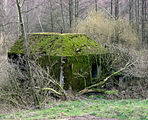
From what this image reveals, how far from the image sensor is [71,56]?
9773 mm

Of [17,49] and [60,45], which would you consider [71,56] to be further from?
[17,49]

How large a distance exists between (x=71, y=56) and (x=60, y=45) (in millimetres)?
891

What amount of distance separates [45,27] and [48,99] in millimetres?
20785

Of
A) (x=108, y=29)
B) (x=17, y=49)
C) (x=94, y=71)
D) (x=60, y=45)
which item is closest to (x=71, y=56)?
(x=60, y=45)

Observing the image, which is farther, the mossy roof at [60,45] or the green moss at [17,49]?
the green moss at [17,49]

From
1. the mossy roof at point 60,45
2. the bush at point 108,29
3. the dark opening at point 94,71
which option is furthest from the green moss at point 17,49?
the bush at point 108,29

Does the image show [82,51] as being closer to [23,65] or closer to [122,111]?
[23,65]

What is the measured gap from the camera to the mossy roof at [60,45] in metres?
10.0

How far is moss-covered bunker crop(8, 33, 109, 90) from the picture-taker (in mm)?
9773

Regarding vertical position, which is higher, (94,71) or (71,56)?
(71,56)

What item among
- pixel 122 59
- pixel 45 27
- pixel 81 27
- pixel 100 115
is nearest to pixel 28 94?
pixel 100 115

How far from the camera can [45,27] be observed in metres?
28.3

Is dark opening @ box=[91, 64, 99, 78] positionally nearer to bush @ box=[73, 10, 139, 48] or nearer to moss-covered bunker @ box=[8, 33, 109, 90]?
moss-covered bunker @ box=[8, 33, 109, 90]

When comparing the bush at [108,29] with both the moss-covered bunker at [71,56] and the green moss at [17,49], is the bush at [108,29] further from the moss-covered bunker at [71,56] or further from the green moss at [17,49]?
the green moss at [17,49]
